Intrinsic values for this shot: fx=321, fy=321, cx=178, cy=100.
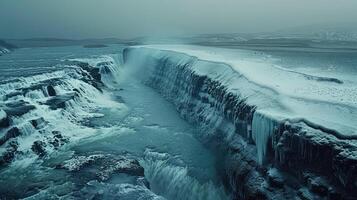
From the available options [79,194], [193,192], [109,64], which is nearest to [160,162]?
[193,192]

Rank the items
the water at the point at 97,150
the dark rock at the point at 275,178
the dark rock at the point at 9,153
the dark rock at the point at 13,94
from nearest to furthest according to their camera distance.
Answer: the dark rock at the point at 275,178
the water at the point at 97,150
the dark rock at the point at 9,153
the dark rock at the point at 13,94

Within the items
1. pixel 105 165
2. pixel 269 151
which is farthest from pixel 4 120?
pixel 269 151

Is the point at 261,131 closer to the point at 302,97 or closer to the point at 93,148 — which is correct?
the point at 302,97

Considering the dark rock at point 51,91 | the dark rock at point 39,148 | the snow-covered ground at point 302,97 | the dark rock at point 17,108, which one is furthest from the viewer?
the dark rock at point 51,91

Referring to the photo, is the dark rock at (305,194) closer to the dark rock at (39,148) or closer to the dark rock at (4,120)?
the dark rock at (39,148)

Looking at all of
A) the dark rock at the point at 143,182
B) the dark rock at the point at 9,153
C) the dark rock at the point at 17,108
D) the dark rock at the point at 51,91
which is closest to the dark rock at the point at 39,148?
the dark rock at the point at 9,153

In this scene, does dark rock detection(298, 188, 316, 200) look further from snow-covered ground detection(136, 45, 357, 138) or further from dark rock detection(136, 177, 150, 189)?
dark rock detection(136, 177, 150, 189)

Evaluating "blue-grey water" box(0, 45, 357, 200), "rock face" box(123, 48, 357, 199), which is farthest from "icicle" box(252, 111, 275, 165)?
"blue-grey water" box(0, 45, 357, 200)

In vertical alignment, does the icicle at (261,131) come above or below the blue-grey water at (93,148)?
above
